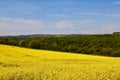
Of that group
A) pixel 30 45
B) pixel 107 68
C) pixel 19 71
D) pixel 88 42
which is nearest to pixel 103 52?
pixel 30 45

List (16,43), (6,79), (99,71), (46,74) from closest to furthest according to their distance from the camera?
(6,79)
(46,74)
(99,71)
(16,43)

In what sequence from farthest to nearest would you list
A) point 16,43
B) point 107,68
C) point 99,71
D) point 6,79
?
point 16,43, point 107,68, point 99,71, point 6,79

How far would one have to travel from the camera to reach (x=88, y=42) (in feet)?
202

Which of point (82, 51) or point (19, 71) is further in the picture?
point (82, 51)

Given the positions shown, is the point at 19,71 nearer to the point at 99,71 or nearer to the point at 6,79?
the point at 6,79

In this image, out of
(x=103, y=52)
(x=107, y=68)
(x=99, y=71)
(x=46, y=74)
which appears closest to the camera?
(x=46, y=74)

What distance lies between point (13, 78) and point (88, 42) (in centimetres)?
4801

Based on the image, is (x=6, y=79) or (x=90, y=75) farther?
(x=90, y=75)

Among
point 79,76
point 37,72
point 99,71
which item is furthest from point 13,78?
point 99,71

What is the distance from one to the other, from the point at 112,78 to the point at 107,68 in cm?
190

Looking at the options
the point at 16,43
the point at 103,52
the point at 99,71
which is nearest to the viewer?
the point at 99,71

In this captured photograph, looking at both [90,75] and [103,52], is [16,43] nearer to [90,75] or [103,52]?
[103,52]

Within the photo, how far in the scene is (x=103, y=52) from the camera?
150 ft

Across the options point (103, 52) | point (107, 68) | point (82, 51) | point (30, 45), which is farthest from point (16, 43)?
point (107, 68)
